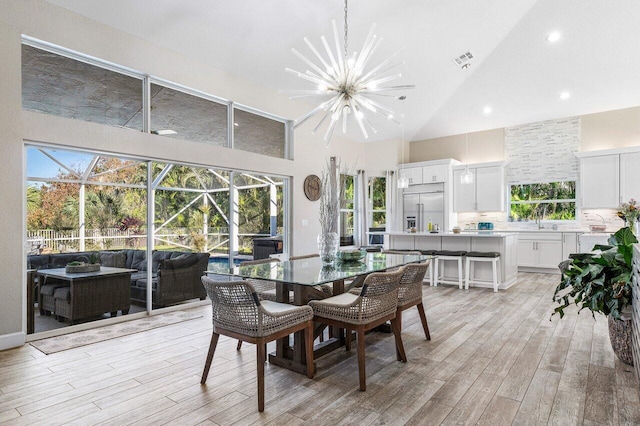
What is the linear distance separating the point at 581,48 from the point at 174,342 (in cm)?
744

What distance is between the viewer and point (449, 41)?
5.98 metres

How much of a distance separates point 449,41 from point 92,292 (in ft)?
20.3

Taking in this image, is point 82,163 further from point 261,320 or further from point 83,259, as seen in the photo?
point 261,320

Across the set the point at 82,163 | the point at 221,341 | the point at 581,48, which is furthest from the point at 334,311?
the point at 581,48

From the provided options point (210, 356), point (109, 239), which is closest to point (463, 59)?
point (109, 239)

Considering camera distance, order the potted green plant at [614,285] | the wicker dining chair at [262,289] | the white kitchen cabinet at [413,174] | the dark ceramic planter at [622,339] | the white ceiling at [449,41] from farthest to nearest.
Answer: the white kitchen cabinet at [413,174] → the white ceiling at [449,41] → the wicker dining chair at [262,289] → the dark ceramic planter at [622,339] → the potted green plant at [614,285]

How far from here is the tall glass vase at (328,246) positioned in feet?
11.6

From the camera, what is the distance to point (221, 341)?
358 cm

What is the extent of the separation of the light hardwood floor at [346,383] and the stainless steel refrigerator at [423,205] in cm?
501

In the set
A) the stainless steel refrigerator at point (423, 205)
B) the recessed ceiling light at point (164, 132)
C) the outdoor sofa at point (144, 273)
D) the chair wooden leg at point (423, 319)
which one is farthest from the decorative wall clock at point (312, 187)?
the chair wooden leg at point (423, 319)

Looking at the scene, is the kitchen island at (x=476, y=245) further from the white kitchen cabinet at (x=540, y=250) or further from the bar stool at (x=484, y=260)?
the white kitchen cabinet at (x=540, y=250)

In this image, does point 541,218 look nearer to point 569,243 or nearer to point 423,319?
point 569,243

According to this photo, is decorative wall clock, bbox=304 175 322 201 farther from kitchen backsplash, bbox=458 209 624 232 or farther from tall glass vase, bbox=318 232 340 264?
kitchen backsplash, bbox=458 209 624 232

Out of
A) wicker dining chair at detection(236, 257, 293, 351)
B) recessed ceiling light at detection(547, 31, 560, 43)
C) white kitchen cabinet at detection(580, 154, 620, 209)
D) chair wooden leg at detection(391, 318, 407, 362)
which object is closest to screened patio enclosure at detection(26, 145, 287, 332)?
wicker dining chair at detection(236, 257, 293, 351)
